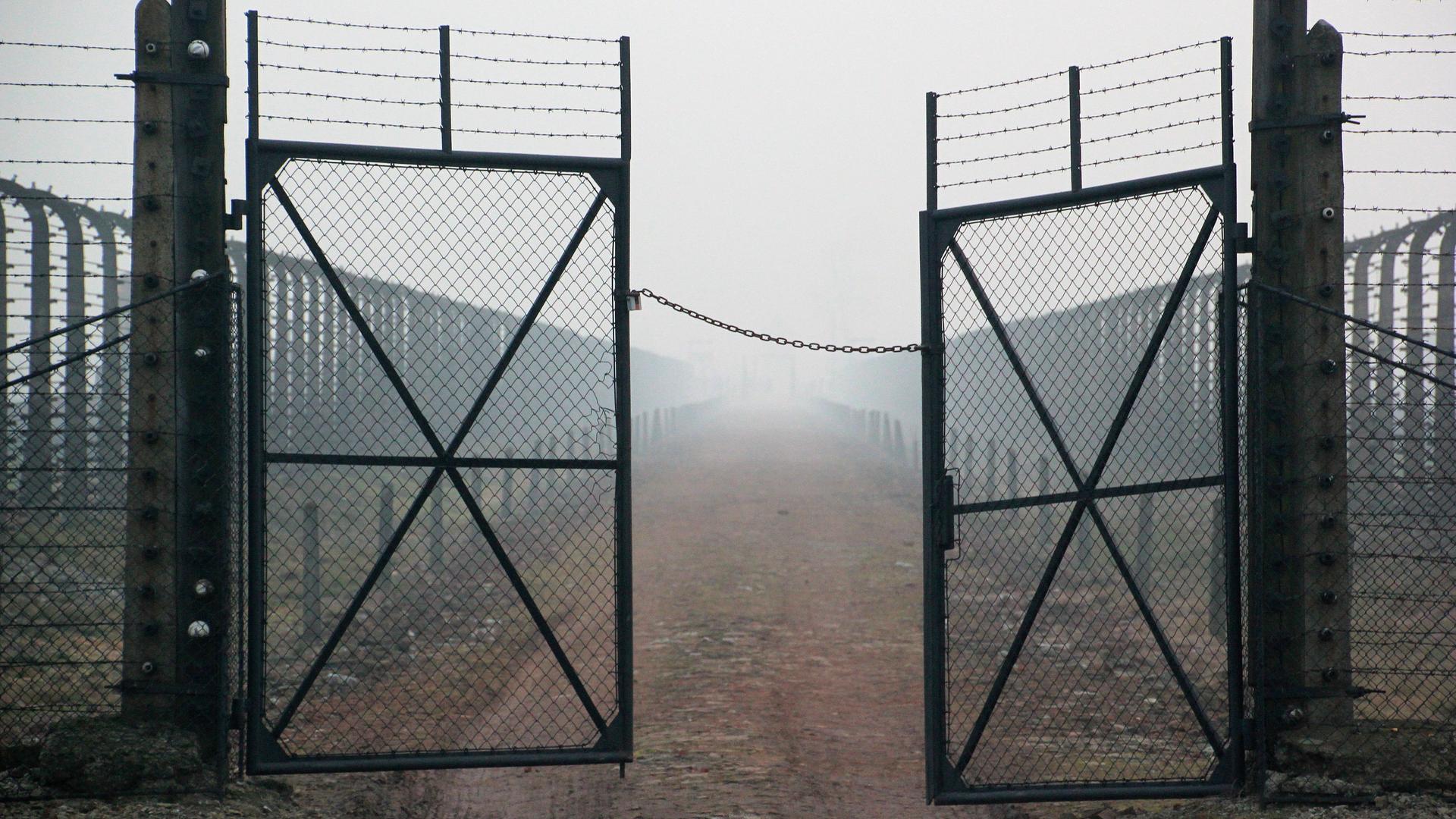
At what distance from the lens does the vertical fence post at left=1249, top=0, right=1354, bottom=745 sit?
5727 millimetres

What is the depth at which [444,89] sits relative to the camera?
6.00 m

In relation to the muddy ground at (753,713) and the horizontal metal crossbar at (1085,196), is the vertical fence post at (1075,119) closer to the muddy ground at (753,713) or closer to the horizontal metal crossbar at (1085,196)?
the horizontal metal crossbar at (1085,196)

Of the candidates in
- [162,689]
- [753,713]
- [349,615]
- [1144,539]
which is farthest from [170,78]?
[1144,539]

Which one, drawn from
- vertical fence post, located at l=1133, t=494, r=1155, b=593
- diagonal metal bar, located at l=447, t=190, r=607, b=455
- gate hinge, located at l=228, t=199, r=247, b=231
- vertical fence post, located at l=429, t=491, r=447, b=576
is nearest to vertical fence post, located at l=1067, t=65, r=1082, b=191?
→ diagonal metal bar, located at l=447, t=190, r=607, b=455

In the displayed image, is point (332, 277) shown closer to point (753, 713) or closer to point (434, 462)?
point (434, 462)

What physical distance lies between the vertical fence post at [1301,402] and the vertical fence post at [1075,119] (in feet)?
2.76

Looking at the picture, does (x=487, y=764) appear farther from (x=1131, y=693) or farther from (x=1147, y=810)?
(x=1131, y=693)

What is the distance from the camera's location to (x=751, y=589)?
42.0 ft

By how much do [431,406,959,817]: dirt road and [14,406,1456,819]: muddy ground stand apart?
19mm

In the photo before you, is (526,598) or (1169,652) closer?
(1169,652)

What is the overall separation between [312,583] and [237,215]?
15.5 ft

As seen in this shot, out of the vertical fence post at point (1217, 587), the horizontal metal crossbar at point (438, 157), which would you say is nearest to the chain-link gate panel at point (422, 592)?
the horizontal metal crossbar at point (438, 157)

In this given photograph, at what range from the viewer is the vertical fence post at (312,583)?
32.2ft

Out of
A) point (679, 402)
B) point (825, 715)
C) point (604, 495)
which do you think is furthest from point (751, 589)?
point (679, 402)
